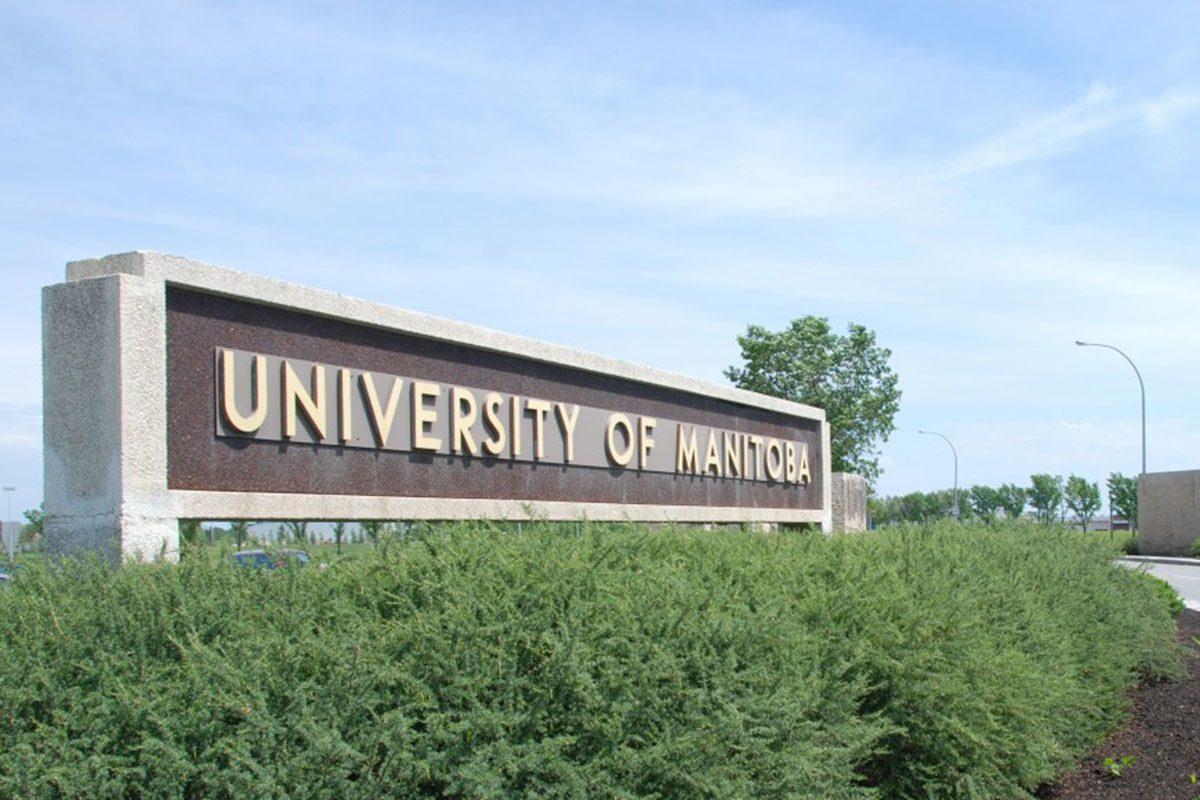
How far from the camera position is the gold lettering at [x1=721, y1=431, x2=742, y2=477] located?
1260 cm

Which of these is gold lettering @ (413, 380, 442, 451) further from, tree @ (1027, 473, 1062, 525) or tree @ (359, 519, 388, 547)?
tree @ (1027, 473, 1062, 525)

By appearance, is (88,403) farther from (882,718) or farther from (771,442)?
(771,442)

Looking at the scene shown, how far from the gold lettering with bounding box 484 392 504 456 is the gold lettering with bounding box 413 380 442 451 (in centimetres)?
51

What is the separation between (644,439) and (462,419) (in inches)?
103

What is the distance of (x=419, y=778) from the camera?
416 centimetres

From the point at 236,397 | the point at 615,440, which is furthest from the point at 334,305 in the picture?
the point at 615,440

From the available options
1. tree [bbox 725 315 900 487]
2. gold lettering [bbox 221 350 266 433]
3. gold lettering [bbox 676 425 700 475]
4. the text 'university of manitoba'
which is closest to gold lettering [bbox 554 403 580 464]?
the text 'university of manitoba'

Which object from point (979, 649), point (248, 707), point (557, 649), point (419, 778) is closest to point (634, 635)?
point (557, 649)

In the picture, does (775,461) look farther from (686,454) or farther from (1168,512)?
(1168,512)

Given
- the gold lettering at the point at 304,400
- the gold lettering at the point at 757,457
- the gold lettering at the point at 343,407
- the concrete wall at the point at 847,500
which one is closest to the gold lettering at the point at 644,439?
the gold lettering at the point at 757,457

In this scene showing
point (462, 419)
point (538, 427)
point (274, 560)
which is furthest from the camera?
point (538, 427)

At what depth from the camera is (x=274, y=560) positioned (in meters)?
5.78

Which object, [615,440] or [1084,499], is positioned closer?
[615,440]

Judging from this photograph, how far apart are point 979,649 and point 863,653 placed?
1043 mm
